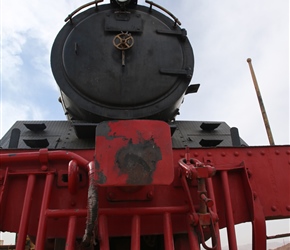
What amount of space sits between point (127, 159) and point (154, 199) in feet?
1.57

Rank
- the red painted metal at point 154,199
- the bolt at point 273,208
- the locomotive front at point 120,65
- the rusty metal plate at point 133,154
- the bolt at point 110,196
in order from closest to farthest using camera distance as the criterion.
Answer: the rusty metal plate at point 133,154, the red painted metal at point 154,199, the bolt at point 110,196, the bolt at point 273,208, the locomotive front at point 120,65

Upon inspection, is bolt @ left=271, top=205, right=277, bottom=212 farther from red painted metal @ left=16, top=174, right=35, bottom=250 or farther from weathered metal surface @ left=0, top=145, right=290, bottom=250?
red painted metal @ left=16, top=174, right=35, bottom=250

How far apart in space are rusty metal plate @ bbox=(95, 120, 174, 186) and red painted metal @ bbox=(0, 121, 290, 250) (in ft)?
0.09

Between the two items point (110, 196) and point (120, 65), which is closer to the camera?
point (110, 196)

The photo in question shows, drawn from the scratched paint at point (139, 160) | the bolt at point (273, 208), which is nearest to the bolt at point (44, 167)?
the scratched paint at point (139, 160)

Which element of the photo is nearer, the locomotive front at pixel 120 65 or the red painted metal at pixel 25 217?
the red painted metal at pixel 25 217

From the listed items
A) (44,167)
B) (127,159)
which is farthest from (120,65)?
(127,159)

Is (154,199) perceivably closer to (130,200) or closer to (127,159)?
(130,200)

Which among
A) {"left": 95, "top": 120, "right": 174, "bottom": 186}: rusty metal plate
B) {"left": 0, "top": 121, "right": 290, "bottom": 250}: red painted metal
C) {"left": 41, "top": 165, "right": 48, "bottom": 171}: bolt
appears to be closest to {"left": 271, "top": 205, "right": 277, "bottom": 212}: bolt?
{"left": 0, "top": 121, "right": 290, "bottom": 250}: red painted metal

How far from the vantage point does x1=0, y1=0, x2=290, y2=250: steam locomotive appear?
1.54 metres

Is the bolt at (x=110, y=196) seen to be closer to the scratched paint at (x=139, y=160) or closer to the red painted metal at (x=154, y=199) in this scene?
the red painted metal at (x=154, y=199)

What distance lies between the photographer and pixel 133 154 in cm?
151

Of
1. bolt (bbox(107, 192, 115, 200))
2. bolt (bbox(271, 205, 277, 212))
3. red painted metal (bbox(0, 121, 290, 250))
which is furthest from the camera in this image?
bolt (bbox(271, 205, 277, 212))

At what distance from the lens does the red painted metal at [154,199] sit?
1.59 metres
